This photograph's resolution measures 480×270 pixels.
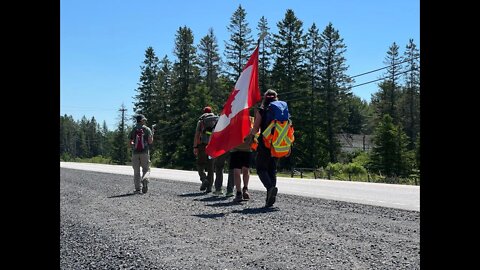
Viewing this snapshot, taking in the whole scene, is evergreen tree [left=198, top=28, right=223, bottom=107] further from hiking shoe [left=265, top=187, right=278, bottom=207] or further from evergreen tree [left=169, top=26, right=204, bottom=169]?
hiking shoe [left=265, top=187, right=278, bottom=207]

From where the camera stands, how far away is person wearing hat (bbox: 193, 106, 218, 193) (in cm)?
1128

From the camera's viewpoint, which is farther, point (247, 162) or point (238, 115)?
point (247, 162)

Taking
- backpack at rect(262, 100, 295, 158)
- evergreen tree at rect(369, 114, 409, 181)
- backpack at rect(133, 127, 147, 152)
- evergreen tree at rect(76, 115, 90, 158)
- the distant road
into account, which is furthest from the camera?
evergreen tree at rect(76, 115, 90, 158)

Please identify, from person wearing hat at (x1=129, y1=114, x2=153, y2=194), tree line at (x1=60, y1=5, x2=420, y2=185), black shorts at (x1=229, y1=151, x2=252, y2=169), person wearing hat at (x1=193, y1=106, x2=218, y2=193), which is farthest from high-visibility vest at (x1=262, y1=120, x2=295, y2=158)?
tree line at (x1=60, y1=5, x2=420, y2=185)

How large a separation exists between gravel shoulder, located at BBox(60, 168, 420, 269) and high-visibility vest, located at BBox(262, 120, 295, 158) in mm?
987

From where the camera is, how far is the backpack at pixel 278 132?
8094mm

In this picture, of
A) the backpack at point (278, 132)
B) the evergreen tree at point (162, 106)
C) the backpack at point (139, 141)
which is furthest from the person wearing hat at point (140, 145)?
the evergreen tree at point (162, 106)

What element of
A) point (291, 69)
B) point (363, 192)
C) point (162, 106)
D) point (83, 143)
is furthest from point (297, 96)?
point (83, 143)

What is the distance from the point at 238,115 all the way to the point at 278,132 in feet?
2.43

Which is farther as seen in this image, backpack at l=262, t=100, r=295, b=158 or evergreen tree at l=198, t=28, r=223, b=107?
evergreen tree at l=198, t=28, r=223, b=107

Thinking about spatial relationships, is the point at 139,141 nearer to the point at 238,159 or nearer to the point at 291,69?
the point at 238,159

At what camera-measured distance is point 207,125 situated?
37.0ft
